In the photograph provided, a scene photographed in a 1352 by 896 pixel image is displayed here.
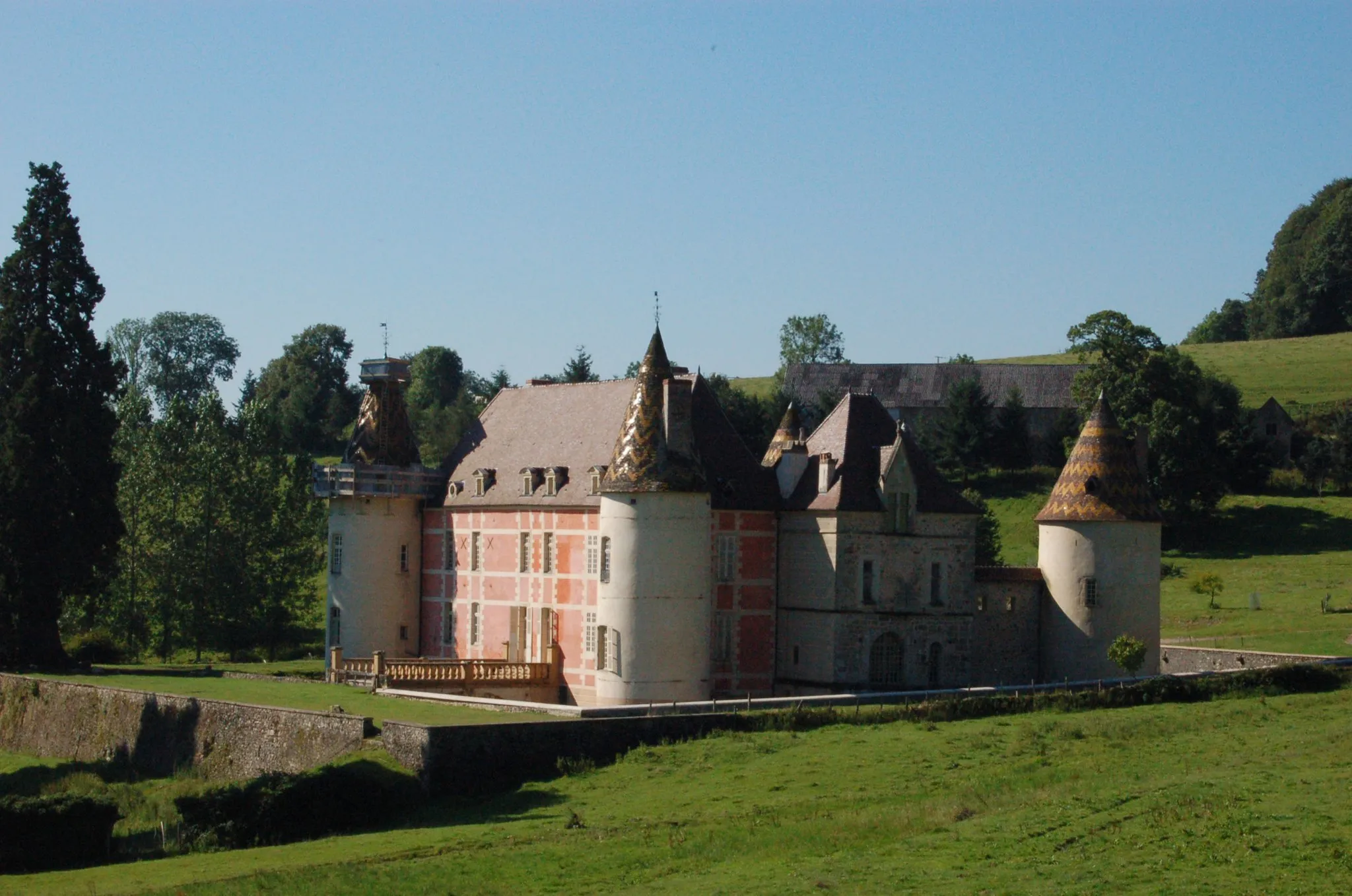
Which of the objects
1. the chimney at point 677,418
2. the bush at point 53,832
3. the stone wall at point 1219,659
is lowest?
the bush at point 53,832

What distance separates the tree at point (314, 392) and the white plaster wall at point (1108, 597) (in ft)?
224

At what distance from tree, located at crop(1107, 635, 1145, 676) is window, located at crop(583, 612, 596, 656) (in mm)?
14335

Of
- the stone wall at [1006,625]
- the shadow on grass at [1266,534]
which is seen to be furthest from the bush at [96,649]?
the shadow on grass at [1266,534]

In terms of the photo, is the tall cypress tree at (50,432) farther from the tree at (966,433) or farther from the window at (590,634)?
the tree at (966,433)

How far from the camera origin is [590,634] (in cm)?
5119

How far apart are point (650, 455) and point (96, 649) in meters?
27.7

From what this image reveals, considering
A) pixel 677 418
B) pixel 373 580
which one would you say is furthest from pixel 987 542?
pixel 677 418

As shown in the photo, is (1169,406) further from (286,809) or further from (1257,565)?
(286,809)

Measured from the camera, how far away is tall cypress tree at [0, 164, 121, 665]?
184ft

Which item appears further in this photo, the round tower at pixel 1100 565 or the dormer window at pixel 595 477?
the round tower at pixel 1100 565

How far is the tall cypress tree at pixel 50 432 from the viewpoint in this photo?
56000 mm

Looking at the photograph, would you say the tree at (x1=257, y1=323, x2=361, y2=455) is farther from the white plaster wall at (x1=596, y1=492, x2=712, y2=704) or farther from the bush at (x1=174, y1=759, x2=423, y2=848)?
the bush at (x1=174, y1=759, x2=423, y2=848)

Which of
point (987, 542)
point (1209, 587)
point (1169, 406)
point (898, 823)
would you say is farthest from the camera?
point (1169, 406)

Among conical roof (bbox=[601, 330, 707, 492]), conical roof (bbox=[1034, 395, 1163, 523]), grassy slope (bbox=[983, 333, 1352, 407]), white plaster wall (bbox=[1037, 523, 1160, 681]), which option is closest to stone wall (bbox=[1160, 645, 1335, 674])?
white plaster wall (bbox=[1037, 523, 1160, 681])
